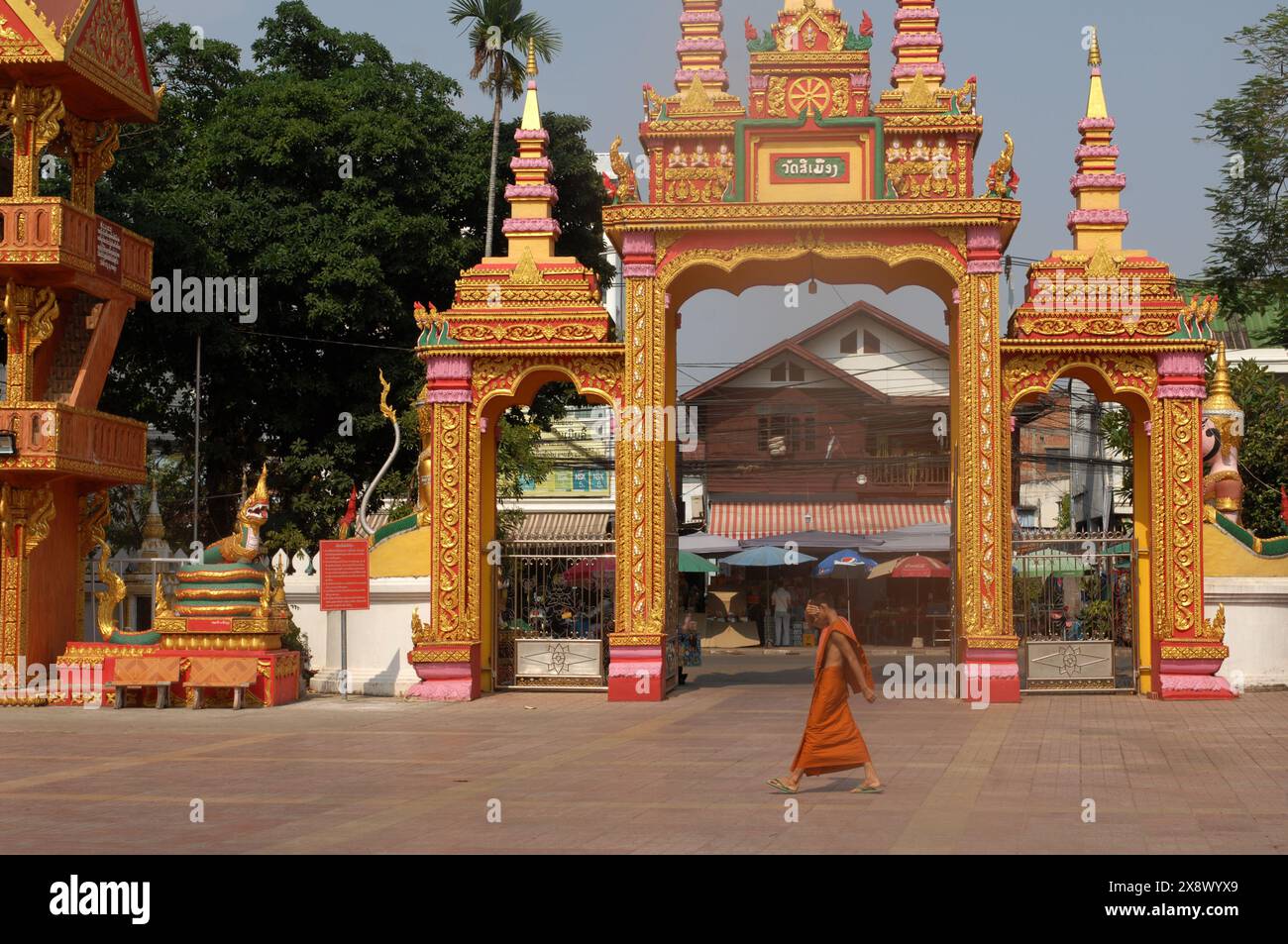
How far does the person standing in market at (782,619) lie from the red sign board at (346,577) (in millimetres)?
19503

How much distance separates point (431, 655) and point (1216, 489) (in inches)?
452

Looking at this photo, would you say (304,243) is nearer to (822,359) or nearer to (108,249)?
(108,249)

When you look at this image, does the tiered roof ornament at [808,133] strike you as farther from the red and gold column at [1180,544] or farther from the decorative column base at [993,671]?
the decorative column base at [993,671]

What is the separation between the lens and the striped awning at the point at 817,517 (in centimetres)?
4425

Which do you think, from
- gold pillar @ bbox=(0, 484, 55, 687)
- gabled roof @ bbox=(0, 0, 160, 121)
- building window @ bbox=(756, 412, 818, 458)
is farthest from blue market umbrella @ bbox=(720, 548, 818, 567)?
gold pillar @ bbox=(0, 484, 55, 687)

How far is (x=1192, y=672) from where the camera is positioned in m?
21.2

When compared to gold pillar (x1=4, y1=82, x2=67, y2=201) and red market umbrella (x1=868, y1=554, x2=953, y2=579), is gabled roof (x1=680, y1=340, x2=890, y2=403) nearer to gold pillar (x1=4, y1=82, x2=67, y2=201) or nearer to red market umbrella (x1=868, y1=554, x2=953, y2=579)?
red market umbrella (x1=868, y1=554, x2=953, y2=579)

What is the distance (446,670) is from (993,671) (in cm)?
720

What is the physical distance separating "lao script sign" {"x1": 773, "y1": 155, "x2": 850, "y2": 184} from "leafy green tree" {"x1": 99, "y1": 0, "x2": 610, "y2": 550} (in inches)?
464

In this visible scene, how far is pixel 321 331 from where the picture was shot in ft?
108

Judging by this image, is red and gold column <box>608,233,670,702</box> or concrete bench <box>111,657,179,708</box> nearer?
concrete bench <box>111,657,179,708</box>

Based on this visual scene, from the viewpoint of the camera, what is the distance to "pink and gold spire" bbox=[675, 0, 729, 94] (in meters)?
22.9

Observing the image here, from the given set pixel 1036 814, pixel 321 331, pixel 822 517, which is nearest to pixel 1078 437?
pixel 822 517

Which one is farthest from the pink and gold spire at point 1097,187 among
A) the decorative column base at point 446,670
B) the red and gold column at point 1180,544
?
the decorative column base at point 446,670
